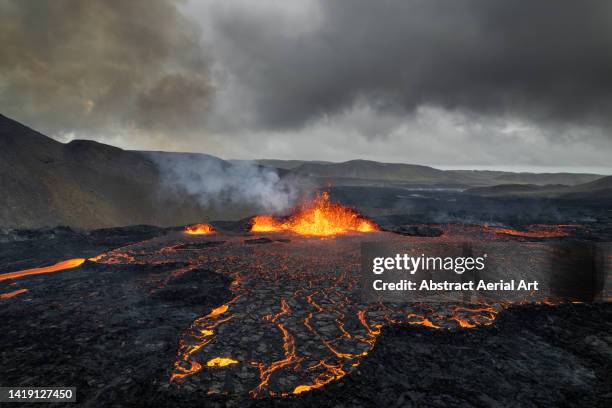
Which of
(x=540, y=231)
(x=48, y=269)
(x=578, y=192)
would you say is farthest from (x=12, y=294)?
(x=578, y=192)

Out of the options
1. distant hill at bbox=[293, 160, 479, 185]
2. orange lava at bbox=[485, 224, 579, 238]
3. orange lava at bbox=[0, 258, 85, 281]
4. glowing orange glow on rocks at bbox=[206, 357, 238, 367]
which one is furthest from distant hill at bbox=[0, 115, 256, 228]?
distant hill at bbox=[293, 160, 479, 185]

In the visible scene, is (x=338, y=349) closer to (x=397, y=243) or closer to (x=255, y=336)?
(x=255, y=336)

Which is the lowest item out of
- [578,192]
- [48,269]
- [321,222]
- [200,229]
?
[48,269]

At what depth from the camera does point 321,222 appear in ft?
69.9

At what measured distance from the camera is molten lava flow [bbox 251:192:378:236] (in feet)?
68.6

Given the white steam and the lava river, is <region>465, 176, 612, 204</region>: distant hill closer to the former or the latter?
the white steam

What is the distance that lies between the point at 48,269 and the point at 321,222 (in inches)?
582

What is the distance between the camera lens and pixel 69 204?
2677cm

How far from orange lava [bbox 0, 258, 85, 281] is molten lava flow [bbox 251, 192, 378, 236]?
35.4 feet

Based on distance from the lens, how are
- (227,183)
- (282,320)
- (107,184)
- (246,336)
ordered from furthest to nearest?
(227,183)
(107,184)
(282,320)
(246,336)

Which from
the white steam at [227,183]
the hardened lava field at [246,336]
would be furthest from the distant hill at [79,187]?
the hardened lava field at [246,336]

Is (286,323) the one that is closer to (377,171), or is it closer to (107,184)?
(107,184)

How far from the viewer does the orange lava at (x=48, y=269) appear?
1069 cm

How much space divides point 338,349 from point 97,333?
4975 millimetres
